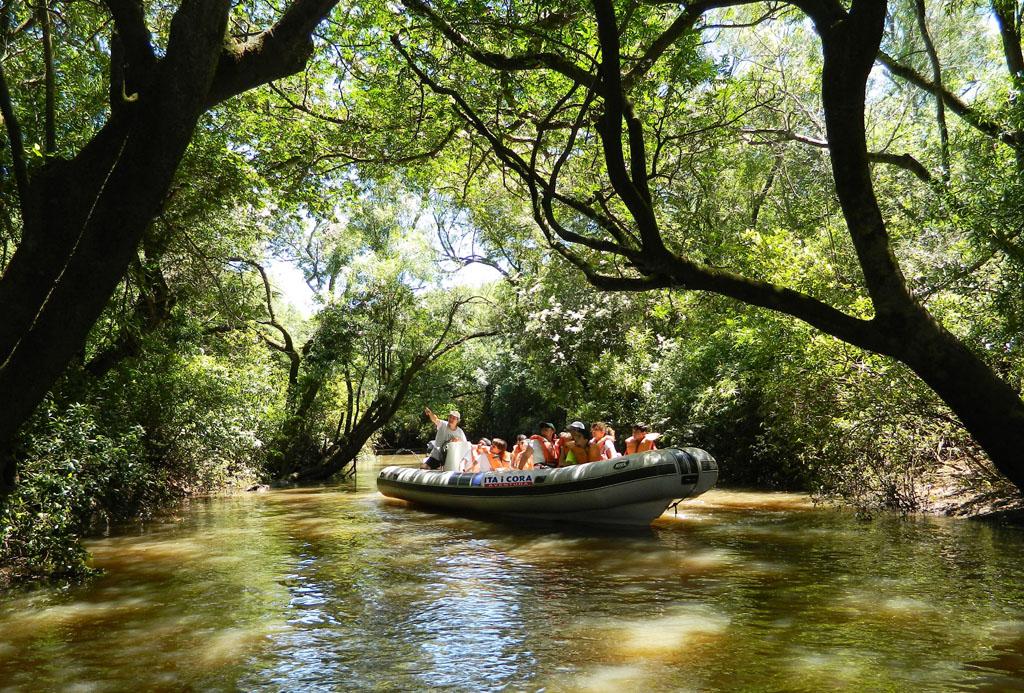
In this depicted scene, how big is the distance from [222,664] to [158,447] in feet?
31.5

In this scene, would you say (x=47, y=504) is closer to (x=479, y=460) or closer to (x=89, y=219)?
(x=89, y=219)

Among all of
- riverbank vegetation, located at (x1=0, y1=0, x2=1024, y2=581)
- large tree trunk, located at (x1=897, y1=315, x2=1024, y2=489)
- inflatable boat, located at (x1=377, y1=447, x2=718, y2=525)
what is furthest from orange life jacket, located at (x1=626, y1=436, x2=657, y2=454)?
large tree trunk, located at (x1=897, y1=315, x2=1024, y2=489)

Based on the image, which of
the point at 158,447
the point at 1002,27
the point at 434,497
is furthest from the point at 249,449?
the point at 1002,27

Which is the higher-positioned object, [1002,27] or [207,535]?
[1002,27]

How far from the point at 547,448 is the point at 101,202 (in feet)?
27.9

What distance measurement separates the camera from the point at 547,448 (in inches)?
490

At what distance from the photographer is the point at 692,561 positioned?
322 inches

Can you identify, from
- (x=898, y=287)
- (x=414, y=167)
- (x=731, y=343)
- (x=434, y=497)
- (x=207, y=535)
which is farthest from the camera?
(x=731, y=343)

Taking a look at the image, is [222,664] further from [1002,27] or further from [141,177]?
[1002,27]

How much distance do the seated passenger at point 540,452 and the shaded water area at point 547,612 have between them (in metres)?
2.05

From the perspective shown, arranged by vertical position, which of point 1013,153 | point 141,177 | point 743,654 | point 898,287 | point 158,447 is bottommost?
point 743,654

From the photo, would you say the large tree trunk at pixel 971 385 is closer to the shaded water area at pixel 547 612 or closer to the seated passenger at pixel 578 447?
the shaded water area at pixel 547 612

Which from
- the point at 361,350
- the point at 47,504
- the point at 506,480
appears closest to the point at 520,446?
the point at 506,480

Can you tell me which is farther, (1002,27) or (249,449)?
(249,449)
